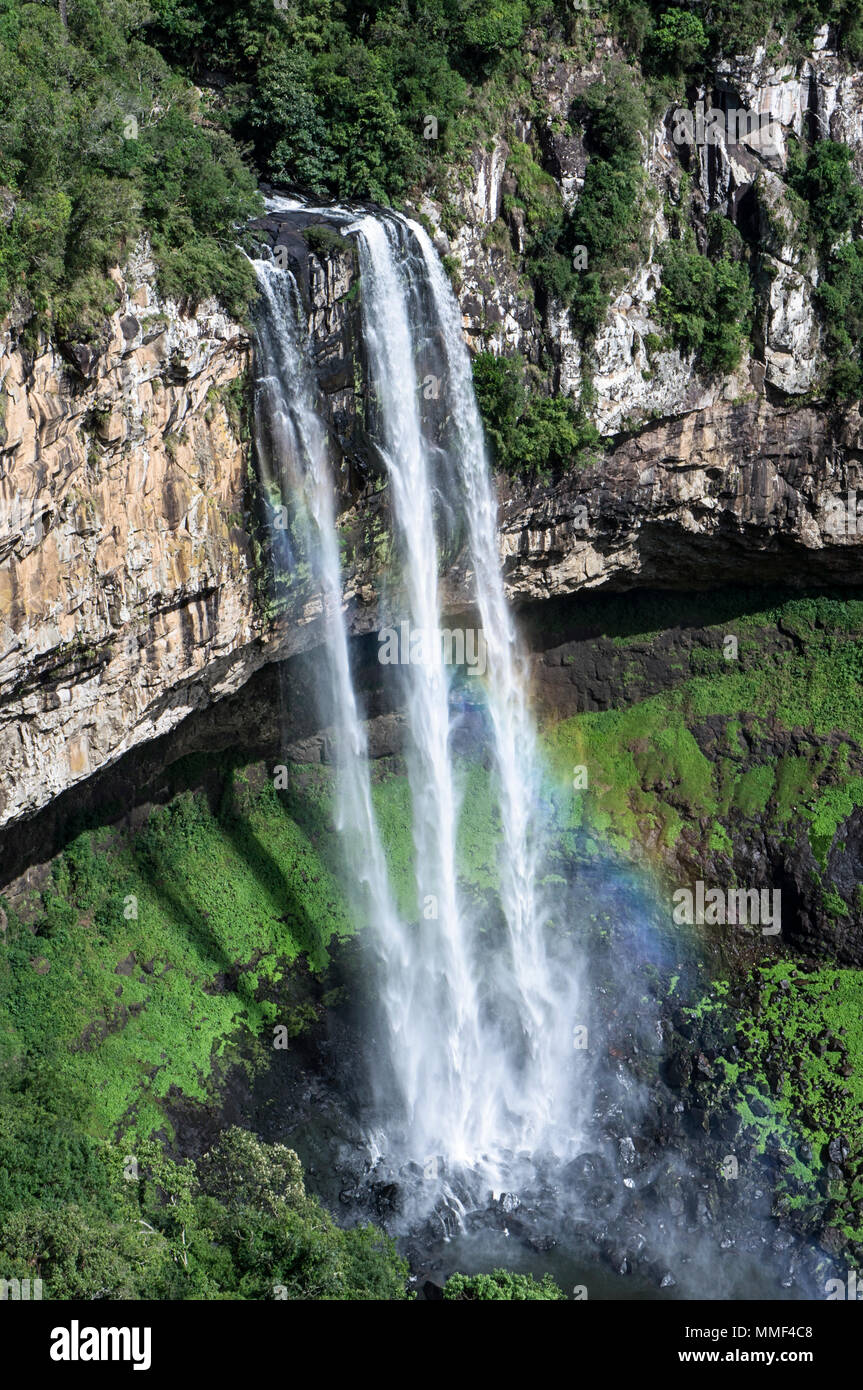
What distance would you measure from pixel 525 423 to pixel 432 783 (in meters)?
7.12

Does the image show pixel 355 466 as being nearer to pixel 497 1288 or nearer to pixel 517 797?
pixel 517 797

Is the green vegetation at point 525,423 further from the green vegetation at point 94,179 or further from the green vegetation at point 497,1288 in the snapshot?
the green vegetation at point 497,1288

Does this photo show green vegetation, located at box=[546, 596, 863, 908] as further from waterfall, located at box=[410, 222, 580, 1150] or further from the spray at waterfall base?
the spray at waterfall base

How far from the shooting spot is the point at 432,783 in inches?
990


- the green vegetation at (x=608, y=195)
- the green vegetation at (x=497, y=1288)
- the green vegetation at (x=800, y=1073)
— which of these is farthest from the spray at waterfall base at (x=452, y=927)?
the green vegetation at (x=608, y=195)

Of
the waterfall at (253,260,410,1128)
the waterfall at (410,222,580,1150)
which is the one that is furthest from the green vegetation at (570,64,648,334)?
the waterfall at (253,260,410,1128)

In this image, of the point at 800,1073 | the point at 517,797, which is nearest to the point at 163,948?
the point at 517,797

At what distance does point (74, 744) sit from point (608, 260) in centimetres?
1353

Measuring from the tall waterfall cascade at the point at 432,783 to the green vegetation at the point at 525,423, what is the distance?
34cm

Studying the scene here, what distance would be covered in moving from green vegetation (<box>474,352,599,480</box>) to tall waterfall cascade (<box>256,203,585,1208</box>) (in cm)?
34

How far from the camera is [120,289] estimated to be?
58.5 feet

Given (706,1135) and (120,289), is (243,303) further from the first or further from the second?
(706,1135)

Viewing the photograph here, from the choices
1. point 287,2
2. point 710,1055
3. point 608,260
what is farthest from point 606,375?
point 710,1055

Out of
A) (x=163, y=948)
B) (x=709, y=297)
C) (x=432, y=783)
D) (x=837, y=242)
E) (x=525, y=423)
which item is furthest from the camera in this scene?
(x=837, y=242)
